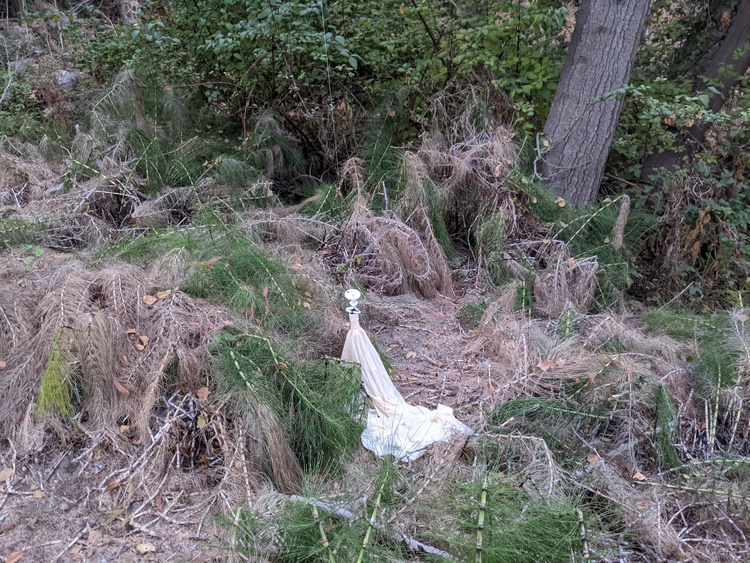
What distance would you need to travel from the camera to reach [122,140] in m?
4.67

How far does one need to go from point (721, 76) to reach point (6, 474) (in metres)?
5.40

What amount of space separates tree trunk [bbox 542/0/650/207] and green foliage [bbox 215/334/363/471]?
8.87 ft

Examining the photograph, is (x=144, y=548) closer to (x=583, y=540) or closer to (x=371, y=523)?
(x=371, y=523)

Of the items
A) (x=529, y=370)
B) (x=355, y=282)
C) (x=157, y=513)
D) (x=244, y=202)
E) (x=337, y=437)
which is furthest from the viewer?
(x=244, y=202)

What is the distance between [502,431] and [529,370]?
0.46m

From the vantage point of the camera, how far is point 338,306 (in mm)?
3410

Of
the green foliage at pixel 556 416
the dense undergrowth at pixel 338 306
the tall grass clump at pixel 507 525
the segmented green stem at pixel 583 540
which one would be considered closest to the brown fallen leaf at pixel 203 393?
the dense undergrowth at pixel 338 306

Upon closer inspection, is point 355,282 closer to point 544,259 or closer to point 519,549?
point 544,259

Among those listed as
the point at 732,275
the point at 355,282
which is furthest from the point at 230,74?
the point at 732,275

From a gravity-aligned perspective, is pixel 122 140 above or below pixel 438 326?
above

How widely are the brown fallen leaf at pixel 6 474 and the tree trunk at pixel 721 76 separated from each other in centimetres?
460

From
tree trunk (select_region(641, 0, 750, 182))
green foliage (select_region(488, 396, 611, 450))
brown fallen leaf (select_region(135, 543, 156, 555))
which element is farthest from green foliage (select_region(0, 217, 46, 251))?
tree trunk (select_region(641, 0, 750, 182))

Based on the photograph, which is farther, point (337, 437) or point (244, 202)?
point (244, 202)

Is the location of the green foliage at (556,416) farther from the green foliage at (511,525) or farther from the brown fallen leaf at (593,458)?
the green foliage at (511,525)
